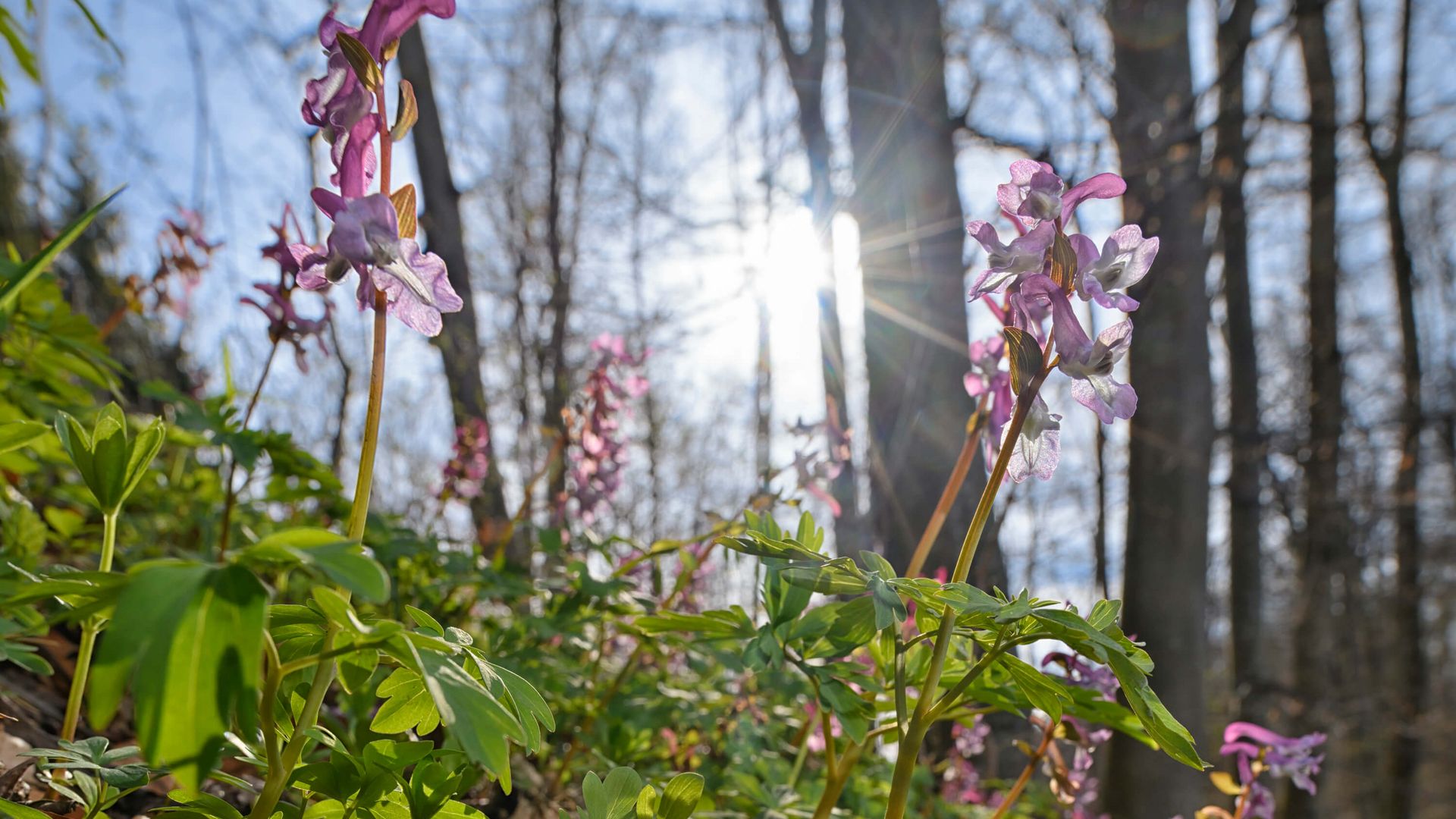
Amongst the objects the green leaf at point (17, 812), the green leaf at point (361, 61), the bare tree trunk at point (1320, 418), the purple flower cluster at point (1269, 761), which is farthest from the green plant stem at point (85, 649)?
the bare tree trunk at point (1320, 418)

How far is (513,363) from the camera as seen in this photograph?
902 centimetres

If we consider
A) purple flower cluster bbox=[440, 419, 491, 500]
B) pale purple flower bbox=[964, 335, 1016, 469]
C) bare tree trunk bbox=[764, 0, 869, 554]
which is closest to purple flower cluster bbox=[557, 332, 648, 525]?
purple flower cluster bbox=[440, 419, 491, 500]

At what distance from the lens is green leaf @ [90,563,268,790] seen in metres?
0.44

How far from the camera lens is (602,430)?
2334 millimetres

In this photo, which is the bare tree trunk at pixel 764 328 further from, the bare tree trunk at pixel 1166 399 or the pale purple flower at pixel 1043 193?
the pale purple flower at pixel 1043 193

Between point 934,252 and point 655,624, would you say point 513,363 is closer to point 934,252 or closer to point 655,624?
point 934,252

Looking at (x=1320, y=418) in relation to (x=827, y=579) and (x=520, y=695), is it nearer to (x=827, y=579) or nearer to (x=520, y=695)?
(x=827, y=579)

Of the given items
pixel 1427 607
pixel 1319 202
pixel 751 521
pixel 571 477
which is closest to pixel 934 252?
pixel 571 477

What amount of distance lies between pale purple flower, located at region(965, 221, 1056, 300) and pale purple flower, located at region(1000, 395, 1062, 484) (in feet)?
0.43

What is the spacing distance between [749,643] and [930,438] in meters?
2.27

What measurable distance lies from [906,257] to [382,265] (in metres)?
2.80

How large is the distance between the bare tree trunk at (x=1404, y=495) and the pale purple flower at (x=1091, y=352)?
27.4 ft

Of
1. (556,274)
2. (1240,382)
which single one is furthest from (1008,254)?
(1240,382)

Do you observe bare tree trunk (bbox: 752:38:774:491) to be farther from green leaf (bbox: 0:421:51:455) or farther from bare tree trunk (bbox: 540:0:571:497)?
green leaf (bbox: 0:421:51:455)
